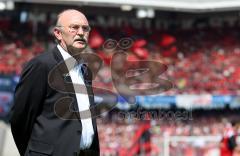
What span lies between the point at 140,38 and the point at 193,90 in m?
3.49

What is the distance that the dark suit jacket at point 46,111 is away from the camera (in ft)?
8.72

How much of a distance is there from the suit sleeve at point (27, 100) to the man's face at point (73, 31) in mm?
262

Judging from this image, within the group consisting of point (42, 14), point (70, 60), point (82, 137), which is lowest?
point (42, 14)

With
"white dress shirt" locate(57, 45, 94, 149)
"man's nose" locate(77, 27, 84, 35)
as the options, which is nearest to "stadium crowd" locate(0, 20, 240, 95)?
"white dress shirt" locate(57, 45, 94, 149)

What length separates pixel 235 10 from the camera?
19.5 metres

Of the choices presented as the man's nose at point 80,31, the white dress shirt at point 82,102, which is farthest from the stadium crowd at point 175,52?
the man's nose at point 80,31

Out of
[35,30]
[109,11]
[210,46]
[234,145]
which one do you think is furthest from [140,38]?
[234,145]

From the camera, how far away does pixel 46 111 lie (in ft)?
8.86

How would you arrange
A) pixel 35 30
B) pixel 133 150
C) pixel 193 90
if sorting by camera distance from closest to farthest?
pixel 133 150 < pixel 193 90 < pixel 35 30

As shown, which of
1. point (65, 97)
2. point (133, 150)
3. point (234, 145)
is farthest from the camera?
point (133, 150)

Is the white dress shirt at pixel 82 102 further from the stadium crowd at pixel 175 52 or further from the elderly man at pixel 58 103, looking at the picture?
the stadium crowd at pixel 175 52

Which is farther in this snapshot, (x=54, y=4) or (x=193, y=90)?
(x=54, y=4)

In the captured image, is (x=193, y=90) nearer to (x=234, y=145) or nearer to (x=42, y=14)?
(x=42, y=14)

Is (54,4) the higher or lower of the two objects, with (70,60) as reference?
lower
